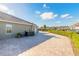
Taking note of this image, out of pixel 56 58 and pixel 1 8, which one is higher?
pixel 1 8

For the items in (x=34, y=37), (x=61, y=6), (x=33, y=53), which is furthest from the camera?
(x=34, y=37)

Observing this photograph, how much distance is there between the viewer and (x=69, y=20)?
16.7 feet

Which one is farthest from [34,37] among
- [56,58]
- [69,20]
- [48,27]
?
[56,58]

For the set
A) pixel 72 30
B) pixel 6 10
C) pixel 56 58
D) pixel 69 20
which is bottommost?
pixel 56 58

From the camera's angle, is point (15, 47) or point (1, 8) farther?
point (15, 47)

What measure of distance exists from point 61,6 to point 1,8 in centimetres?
180

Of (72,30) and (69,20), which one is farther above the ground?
(69,20)

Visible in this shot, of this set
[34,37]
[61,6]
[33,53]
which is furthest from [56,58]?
[34,37]

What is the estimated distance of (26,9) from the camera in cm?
484

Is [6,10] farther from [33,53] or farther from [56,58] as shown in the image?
[56,58]

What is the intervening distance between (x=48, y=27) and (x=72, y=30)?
0.94 meters

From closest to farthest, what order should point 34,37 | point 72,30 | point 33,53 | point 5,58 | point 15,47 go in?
point 5,58 < point 33,53 < point 15,47 < point 72,30 < point 34,37

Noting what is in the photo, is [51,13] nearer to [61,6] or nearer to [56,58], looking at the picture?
[61,6]

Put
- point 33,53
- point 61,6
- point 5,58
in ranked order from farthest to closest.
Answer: point 61,6, point 33,53, point 5,58
